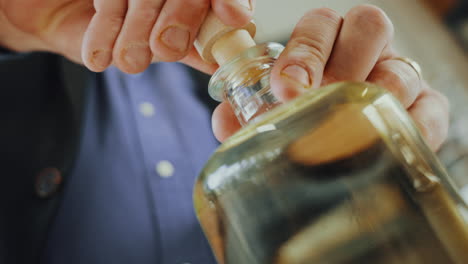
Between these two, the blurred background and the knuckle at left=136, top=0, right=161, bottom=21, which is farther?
the blurred background

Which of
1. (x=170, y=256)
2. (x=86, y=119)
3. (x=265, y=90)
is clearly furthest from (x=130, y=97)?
(x=265, y=90)

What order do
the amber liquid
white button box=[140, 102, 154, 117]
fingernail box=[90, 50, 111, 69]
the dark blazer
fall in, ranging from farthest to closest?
white button box=[140, 102, 154, 117], the dark blazer, fingernail box=[90, 50, 111, 69], the amber liquid

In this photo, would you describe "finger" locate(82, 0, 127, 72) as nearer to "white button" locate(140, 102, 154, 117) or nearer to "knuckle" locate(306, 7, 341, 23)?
"knuckle" locate(306, 7, 341, 23)

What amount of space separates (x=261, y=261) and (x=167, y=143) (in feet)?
1.18

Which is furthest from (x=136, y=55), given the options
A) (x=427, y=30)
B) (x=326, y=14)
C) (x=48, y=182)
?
(x=427, y=30)

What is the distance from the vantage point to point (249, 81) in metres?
0.24

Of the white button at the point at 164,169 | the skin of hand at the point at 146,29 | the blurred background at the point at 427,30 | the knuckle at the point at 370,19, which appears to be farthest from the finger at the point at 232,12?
the blurred background at the point at 427,30

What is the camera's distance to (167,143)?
53 cm

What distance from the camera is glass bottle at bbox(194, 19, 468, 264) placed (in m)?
0.17

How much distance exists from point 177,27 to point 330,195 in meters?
0.14

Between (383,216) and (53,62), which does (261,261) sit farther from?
(53,62)

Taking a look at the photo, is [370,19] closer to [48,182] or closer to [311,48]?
[311,48]

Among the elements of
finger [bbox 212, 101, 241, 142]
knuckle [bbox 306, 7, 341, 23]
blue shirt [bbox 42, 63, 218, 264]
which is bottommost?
blue shirt [bbox 42, 63, 218, 264]

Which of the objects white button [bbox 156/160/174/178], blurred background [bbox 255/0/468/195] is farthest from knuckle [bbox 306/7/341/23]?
blurred background [bbox 255/0/468/195]
